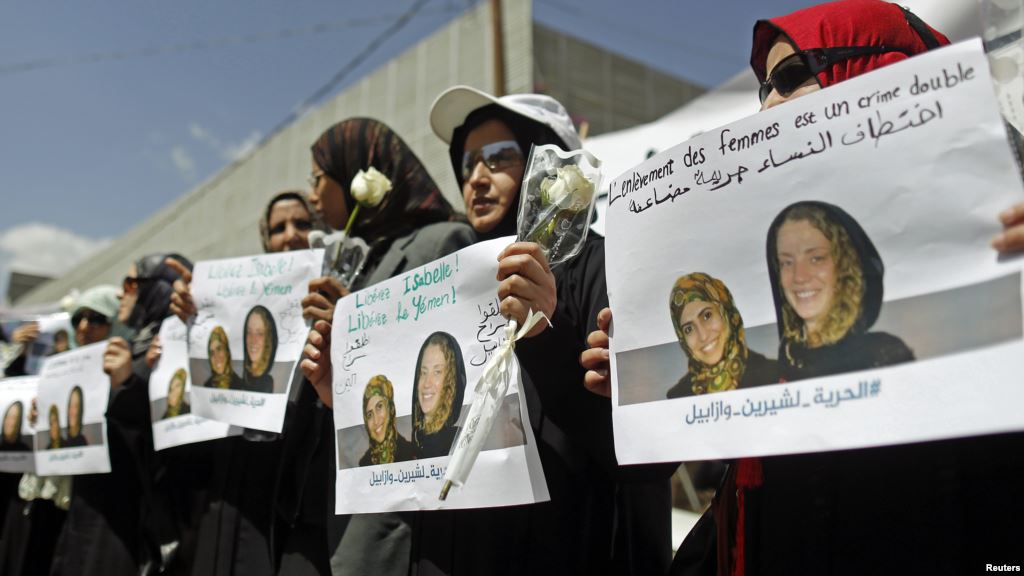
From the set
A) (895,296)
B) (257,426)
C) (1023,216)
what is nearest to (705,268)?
(895,296)

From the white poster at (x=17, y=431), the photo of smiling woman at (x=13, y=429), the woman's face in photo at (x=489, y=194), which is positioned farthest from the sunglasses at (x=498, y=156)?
the photo of smiling woman at (x=13, y=429)

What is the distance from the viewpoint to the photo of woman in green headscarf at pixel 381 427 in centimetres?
166

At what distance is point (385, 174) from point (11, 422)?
2724 millimetres

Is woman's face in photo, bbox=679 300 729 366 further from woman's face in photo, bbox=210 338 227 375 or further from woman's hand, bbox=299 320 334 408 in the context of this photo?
woman's face in photo, bbox=210 338 227 375

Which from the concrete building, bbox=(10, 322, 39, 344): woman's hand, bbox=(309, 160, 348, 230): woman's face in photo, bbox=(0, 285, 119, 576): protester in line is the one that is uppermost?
the concrete building

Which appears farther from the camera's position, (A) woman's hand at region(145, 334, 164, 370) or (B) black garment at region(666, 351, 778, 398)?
(A) woman's hand at region(145, 334, 164, 370)

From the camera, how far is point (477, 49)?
12.4 m

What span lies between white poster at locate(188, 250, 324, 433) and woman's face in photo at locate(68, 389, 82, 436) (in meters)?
1.10

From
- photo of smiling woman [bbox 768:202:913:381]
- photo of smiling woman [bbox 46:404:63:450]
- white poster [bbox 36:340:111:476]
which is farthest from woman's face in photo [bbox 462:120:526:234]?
photo of smiling woman [bbox 46:404:63:450]

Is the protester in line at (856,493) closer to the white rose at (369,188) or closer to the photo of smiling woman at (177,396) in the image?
the white rose at (369,188)

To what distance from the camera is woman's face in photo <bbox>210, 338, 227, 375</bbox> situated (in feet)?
7.98

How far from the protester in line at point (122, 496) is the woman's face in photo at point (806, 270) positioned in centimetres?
275

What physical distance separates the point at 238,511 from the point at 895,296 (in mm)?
2246

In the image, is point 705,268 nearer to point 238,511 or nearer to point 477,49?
point 238,511
